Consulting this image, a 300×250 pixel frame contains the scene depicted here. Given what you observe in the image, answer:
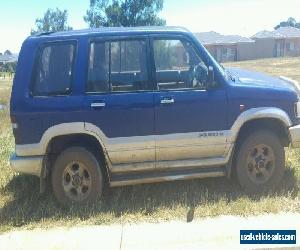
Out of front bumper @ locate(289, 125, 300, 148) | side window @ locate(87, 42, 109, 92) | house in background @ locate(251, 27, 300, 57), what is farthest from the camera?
house in background @ locate(251, 27, 300, 57)

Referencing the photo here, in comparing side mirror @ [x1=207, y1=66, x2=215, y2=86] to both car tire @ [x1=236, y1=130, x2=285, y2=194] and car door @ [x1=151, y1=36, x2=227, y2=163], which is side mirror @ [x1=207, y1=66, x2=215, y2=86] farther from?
car tire @ [x1=236, y1=130, x2=285, y2=194]

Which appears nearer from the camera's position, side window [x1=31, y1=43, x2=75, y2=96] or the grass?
the grass

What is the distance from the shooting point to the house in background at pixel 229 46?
5806 centimetres

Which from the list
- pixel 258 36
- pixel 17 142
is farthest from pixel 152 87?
pixel 258 36

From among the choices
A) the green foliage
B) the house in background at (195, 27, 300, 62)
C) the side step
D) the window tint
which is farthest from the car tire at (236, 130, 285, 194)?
the green foliage

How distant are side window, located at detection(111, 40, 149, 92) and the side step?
1.10m

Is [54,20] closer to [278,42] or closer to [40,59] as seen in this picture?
[278,42]

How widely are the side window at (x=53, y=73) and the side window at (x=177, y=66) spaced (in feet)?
3.56

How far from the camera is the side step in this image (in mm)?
5164

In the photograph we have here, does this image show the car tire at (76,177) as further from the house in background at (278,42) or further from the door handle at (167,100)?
the house in background at (278,42)

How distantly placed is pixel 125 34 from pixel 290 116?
2.37 metres

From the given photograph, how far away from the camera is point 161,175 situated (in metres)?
5.22

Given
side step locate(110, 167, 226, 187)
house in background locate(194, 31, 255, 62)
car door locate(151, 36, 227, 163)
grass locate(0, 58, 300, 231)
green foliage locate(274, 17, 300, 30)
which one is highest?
green foliage locate(274, 17, 300, 30)

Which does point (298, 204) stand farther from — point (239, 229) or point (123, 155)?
point (123, 155)
